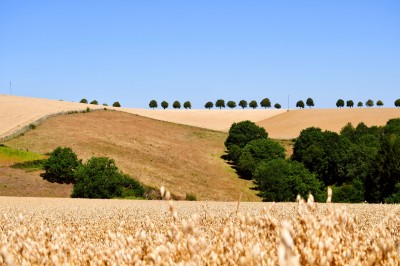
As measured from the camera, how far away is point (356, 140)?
101m

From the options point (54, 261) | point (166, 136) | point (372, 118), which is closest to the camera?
point (54, 261)

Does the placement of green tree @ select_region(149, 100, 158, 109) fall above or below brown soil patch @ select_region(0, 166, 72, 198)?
above

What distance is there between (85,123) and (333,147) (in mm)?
46684

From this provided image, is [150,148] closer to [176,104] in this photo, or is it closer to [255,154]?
[255,154]

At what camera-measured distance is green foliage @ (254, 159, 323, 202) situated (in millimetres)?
71062

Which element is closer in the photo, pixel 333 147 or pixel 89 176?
pixel 89 176

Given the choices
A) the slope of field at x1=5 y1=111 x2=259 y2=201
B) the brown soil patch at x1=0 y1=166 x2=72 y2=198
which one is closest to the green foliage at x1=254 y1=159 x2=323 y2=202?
the slope of field at x1=5 y1=111 x2=259 y2=201

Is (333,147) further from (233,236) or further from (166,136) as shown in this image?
(233,236)

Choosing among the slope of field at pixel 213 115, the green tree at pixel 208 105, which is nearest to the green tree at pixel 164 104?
the green tree at pixel 208 105

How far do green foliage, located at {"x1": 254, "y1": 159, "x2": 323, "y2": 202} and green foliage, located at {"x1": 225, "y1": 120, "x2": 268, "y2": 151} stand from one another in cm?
2295

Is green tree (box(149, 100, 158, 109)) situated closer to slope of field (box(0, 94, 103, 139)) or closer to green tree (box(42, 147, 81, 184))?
slope of field (box(0, 94, 103, 139))

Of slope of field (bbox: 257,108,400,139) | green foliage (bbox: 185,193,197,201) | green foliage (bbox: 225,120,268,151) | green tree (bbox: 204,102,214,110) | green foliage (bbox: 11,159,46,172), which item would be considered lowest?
green foliage (bbox: 185,193,197,201)

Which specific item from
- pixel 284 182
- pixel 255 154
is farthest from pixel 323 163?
pixel 284 182

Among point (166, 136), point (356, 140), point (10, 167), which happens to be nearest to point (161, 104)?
point (166, 136)
